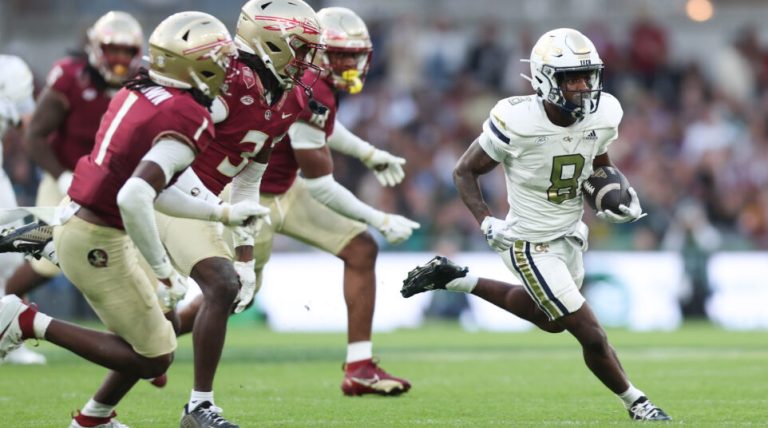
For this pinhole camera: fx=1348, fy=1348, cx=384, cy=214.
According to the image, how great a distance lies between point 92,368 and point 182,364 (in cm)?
76

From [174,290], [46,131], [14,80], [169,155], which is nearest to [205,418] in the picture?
[174,290]

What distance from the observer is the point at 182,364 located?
10.0 metres

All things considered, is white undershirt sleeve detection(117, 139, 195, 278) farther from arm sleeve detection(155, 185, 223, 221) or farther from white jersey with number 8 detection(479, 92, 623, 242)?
white jersey with number 8 detection(479, 92, 623, 242)

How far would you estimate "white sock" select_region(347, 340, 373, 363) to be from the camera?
788 centimetres

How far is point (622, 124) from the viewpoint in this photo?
59.5 ft

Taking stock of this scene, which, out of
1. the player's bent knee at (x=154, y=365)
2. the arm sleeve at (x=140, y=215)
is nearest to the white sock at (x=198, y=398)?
the player's bent knee at (x=154, y=365)

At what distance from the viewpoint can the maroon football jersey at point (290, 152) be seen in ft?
26.1

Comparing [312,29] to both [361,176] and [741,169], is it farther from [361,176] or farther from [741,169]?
[741,169]

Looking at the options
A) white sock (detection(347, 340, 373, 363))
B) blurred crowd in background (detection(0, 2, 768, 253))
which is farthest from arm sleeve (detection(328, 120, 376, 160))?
blurred crowd in background (detection(0, 2, 768, 253))

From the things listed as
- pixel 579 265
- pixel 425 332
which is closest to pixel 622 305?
pixel 425 332

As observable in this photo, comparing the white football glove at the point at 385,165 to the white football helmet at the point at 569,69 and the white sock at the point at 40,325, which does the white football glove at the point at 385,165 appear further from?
the white sock at the point at 40,325

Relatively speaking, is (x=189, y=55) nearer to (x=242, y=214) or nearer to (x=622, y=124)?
(x=242, y=214)

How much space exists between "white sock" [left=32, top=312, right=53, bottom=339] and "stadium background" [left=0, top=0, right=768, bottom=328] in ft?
30.1

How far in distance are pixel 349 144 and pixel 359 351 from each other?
1349 millimetres
